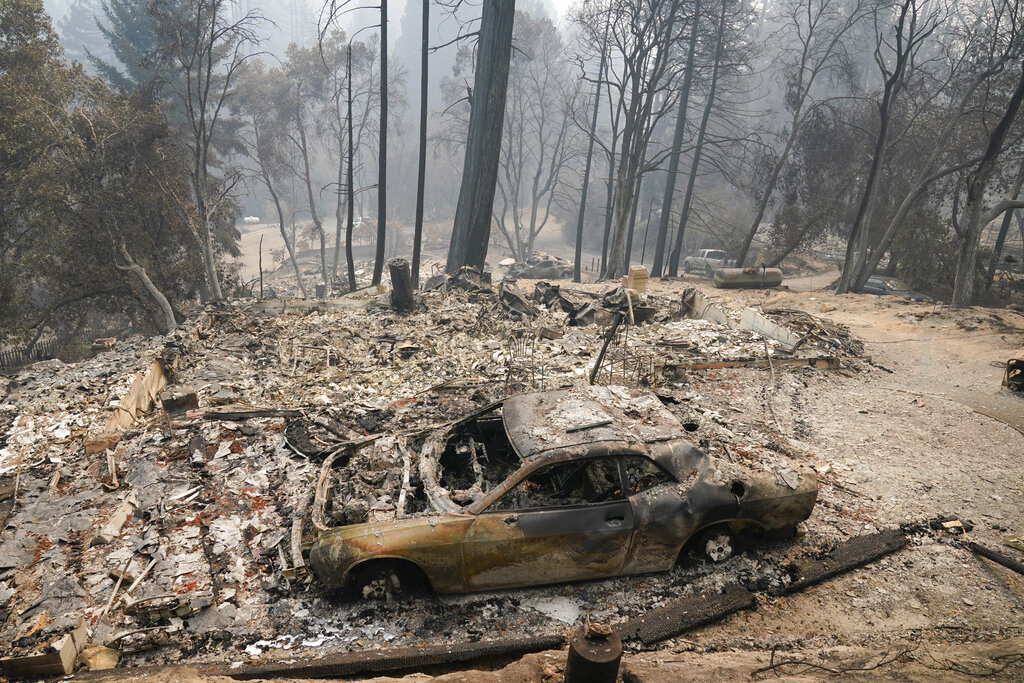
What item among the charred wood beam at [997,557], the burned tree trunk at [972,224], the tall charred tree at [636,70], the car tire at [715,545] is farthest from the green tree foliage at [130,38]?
the charred wood beam at [997,557]

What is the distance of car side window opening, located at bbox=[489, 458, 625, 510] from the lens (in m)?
3.90

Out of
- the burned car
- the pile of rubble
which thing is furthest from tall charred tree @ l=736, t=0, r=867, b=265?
the burned car

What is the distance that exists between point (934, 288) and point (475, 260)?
18696 mm

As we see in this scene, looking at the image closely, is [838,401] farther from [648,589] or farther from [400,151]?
[400,151]

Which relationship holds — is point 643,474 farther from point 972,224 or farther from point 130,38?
point 130,38

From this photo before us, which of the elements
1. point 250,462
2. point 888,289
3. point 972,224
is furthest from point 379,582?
point 888,289

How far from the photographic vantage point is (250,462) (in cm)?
580

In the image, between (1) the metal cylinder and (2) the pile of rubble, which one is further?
(2) the pile of rubble

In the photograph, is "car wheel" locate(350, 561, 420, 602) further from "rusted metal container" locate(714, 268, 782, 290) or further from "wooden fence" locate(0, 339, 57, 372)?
"rusted metal container" locate(714, 268, 782, 290)

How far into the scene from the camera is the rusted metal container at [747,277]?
18547mm

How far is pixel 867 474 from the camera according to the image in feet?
18.6

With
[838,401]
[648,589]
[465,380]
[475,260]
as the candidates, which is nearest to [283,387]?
[465,380]

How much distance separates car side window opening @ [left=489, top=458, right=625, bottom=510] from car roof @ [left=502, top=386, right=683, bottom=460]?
17 centimetres

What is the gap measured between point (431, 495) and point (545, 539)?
3.03 feet
